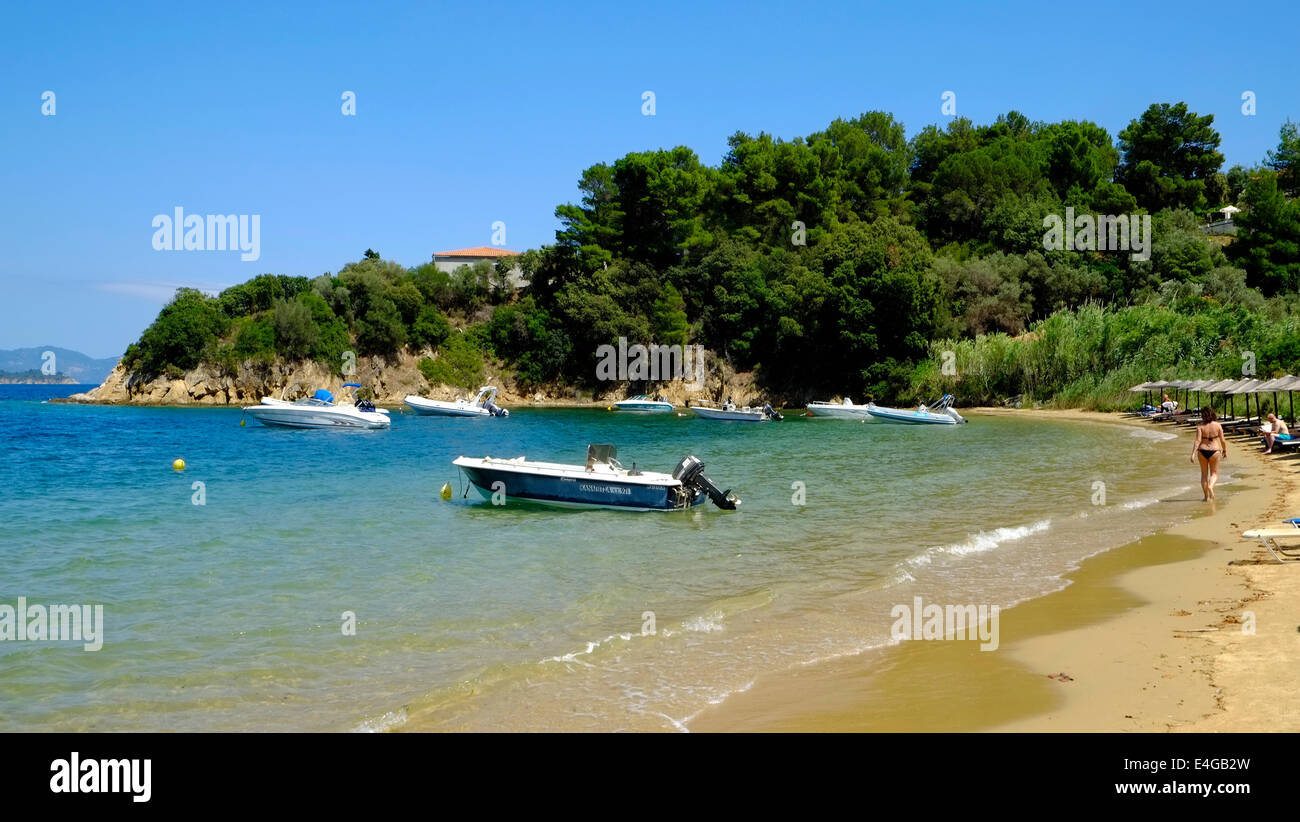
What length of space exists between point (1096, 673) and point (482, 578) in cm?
852

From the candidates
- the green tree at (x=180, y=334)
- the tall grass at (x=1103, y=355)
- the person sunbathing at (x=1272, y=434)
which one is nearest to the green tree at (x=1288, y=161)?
the tall grass at (x=1103, y=355)

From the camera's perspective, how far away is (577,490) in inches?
777

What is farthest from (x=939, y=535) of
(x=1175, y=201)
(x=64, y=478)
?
(x=1175, y=201)

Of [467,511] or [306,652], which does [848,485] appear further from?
[306,652]

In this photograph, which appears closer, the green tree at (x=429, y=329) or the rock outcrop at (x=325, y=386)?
the rock outcrop at (x=325, y=386)

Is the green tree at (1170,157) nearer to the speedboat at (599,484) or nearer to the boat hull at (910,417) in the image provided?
the boat hull at (910,417)

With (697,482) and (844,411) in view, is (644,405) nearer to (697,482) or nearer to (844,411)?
(844,411)

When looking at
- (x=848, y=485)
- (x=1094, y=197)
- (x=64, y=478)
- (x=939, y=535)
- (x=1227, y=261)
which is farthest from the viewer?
(x=1094, y=197)

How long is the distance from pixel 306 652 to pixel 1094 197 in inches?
2883

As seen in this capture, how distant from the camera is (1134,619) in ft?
32.8

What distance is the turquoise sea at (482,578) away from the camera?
8.45m

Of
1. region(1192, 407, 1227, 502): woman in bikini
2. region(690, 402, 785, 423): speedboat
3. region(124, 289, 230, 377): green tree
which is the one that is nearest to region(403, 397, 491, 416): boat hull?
region(690, 402, 785, 423): speedboat

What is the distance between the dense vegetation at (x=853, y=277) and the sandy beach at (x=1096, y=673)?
43995mm

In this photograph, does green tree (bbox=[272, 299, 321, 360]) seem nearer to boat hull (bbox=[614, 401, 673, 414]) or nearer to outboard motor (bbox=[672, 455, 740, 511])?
boat hull (bbox=[614, 401, 673, 414])
